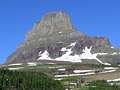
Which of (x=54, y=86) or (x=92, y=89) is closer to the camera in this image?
(x=92, y=89)

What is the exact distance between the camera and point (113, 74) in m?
156

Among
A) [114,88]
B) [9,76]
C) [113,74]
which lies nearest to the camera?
[114,88]

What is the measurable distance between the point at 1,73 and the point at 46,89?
1273 cm

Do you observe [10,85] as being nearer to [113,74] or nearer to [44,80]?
[44,80]

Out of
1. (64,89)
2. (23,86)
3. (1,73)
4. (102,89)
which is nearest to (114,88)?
(102,89)

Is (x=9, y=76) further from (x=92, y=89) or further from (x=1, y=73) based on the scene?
(x=92, y=89)

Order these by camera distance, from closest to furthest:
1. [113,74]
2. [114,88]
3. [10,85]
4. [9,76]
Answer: [114,88], [10,85], [9,76], [113,74]

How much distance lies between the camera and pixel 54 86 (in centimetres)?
10556

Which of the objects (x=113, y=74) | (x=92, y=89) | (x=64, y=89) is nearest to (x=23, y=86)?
(x=64, y=89)

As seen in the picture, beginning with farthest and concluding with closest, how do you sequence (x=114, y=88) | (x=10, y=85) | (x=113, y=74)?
(x=113, y=74), (x=10, y=85), (x=114, y=88)

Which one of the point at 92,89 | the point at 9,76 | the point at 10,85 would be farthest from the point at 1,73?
the point at 92,89

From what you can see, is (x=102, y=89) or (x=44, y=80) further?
(x=44, y=80)

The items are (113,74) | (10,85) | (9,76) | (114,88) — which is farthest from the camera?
(113,74)

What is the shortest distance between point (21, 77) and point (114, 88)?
2340 centimetres
